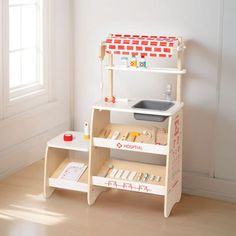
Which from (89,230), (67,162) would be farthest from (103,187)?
(89,230)

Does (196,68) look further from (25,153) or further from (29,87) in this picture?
(25,153)

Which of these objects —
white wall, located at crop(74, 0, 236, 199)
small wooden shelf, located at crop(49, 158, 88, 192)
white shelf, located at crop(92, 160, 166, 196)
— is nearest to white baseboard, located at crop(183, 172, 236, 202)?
white wall, located at crop(74, 0, 236, 199)

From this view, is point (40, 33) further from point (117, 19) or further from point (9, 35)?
point (117, 19)

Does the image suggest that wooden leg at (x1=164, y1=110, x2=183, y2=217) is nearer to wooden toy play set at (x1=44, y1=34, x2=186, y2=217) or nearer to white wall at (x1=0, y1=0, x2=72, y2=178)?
wooden toy play set at (x1=44, y1=34, x2=186, y2=217)

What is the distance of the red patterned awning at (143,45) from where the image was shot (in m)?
3.29

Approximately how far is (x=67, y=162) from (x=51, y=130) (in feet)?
1.99

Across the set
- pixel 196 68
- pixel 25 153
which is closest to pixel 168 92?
pixel 196 68

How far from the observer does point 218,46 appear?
3.53 meters

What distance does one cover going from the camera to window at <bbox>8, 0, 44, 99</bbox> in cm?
383

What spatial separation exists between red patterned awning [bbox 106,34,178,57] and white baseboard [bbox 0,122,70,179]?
0.99m

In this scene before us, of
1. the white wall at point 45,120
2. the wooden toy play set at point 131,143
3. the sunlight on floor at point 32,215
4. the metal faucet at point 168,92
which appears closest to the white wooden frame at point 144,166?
the wooden toy play set at point 131,143

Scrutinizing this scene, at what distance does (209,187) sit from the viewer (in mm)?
3648

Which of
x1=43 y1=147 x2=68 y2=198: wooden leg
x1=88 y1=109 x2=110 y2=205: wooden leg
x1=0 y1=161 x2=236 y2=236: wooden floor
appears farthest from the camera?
x1=43 y1=147 x2=68 y2=198: wooden leg

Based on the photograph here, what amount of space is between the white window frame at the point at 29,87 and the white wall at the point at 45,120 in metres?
0.04
